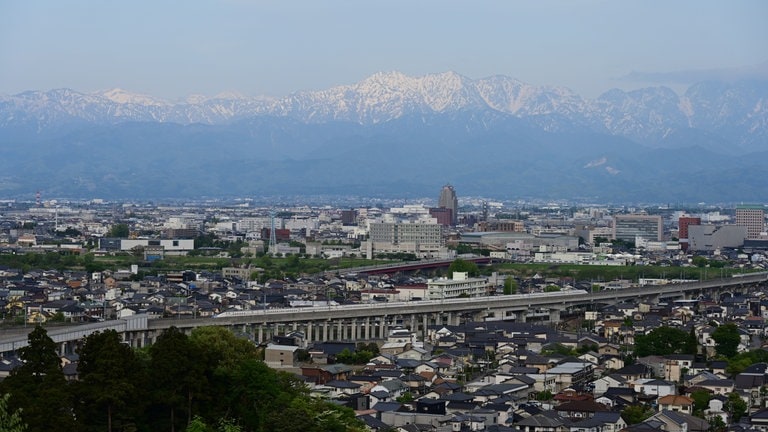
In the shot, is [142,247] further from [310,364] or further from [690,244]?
[310,364]

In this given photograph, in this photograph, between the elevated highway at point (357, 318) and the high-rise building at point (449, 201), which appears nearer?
the elevated highway at point (357, 318)

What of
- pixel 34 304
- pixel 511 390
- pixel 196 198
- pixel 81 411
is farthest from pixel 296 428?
pixel 196 198

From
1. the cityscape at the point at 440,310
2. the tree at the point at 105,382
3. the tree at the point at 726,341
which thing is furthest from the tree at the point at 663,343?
the tree at the point at 105,382

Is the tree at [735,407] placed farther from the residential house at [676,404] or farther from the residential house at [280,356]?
the residential house at [280,356]

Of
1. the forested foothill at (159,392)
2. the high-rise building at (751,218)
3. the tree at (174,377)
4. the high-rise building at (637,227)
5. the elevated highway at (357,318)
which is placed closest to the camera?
the forested foothill at (159,392)

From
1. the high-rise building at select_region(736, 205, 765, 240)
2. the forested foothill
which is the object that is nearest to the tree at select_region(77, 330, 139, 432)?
the forested foothill

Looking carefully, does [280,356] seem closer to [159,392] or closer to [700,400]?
[700,400]
